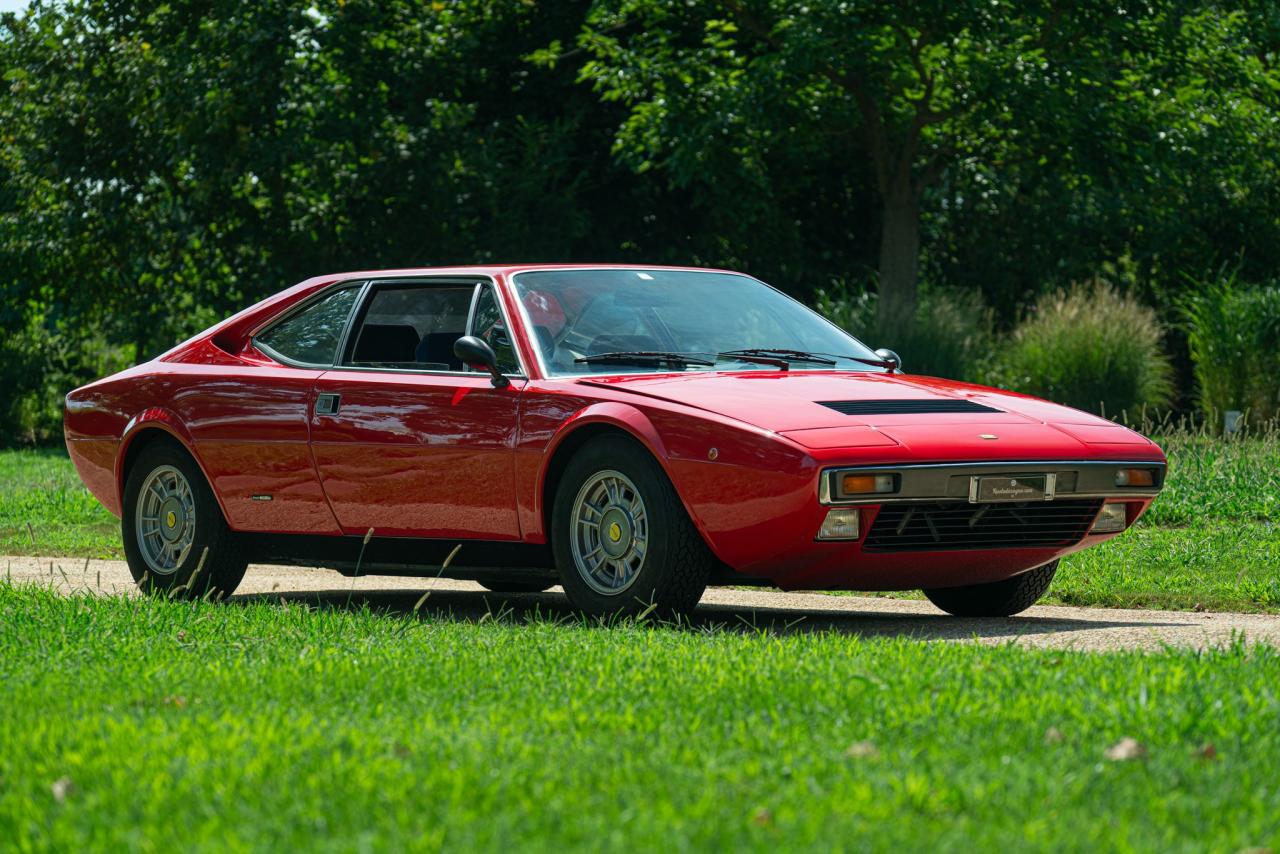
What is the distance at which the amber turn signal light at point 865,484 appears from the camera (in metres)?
6.83

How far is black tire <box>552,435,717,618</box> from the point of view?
7105 mm

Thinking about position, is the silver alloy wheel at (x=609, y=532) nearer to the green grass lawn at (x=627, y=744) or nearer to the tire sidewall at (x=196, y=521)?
the green grass lawn at (x=627, y=744)

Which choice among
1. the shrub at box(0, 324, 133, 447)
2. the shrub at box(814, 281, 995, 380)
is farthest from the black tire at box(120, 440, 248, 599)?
the shrub at box(0, 324, 133, 447)

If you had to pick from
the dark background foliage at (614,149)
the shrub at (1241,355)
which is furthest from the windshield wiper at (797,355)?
the dark background foliage at (614,149)

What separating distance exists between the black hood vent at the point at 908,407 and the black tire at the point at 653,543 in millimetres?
701

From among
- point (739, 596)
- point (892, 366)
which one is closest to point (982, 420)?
point (892, 366)

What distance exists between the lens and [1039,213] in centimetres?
2959

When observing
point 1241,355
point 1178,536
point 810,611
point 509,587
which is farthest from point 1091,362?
point 810,611

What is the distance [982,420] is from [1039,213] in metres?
23.0

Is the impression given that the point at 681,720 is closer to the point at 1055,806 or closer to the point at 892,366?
the point at 1055,806

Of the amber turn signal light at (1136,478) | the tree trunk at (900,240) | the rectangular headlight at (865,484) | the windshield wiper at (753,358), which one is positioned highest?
the tree trunk at (900,240)

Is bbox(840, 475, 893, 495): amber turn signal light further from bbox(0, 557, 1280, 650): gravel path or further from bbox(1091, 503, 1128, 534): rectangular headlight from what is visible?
bbox(1091, 503, 1128, 534): rectangular headlight

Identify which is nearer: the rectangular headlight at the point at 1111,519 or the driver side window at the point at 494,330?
the rectangular headlight at the point at 1111,519

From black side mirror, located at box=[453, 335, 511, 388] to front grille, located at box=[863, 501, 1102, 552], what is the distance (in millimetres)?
1720
